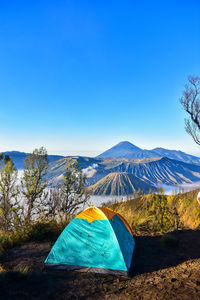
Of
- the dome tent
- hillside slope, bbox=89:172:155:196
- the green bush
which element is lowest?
hillside slope, bbox=89:172:155:196

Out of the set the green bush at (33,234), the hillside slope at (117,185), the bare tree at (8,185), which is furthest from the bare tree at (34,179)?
the hillside slope at (117,185)

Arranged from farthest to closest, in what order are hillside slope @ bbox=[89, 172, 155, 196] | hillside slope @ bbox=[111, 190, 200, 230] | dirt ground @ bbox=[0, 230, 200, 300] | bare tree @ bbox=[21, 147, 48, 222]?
hillside slope @ bbox=[89, 172, 155, 196], bare tree @ bbox=[21, 147, 48, 222], hillside slope @ bbox=[111, 190, 200, 230], dirt ground @ bbox=[0, 230, 200, 300]

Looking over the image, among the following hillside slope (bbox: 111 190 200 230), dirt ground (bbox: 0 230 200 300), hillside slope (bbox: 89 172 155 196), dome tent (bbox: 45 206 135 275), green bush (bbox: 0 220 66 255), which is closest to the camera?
dirt ground (bbox: 0 230 200 300)

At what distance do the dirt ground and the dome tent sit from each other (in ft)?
0.60

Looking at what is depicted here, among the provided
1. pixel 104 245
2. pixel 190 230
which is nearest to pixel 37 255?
Result: pixel 104 245

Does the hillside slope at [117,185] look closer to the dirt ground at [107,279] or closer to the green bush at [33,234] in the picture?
the green bush at [33,234]

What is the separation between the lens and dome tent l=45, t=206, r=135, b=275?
163 inches

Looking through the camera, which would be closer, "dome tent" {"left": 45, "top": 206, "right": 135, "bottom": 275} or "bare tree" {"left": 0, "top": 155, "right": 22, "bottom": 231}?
"dome tent" {"left": 45, "top": 206, "right": 135, "bottom": 275}

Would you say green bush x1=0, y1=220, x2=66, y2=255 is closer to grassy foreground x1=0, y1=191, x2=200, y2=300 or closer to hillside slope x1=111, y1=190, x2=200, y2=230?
grassy foreground x1=0, y1=191, x2=200, y2=300

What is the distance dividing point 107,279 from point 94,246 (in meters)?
0.76

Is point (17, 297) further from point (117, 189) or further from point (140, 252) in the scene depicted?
point (117, 189)

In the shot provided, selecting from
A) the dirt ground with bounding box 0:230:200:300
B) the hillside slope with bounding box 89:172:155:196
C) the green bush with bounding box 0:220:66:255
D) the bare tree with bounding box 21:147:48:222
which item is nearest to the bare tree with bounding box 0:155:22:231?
the bare tree with bounding box 21:147:48:222

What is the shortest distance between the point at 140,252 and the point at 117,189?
115535 millimetres

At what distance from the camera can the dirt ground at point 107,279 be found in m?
3.14
